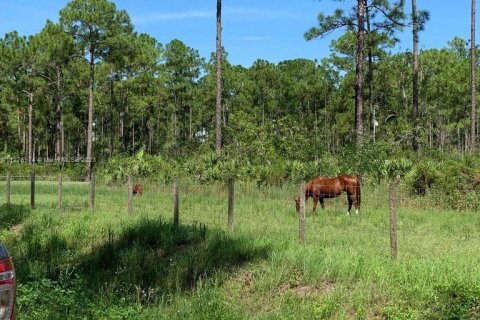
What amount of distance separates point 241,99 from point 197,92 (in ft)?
20.0

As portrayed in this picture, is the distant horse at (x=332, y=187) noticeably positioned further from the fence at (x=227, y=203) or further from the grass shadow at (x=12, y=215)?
the grass shadow at (x=12, y=215)

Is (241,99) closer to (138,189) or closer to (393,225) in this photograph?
(138,189)

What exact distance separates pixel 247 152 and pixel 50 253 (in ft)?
80.7

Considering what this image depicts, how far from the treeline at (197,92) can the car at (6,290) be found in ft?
86.1

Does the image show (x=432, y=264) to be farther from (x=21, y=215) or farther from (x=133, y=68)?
(x=133, y=68)

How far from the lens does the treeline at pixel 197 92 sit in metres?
40.6

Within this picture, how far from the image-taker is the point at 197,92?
201ft

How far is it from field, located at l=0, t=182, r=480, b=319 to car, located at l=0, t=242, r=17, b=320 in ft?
9.50

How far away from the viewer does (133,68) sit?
47.8 metres

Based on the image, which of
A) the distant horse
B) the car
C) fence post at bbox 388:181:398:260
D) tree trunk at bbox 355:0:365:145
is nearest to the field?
fence post at bbox 388:181:398:260

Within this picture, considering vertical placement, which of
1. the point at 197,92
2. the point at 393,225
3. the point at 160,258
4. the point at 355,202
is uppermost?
the point at 197,92

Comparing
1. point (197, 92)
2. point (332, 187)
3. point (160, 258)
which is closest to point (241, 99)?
point (197, 92)

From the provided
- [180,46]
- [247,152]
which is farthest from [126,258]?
[180,46]

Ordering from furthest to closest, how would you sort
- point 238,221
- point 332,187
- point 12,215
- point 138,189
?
1. point 138,189
2. point 332,187
3. point 12,215
4. point 238,221
